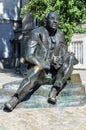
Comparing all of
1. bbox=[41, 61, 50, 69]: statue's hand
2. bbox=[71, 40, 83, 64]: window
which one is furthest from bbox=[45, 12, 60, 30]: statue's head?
bbox=[71, 40, 83, 64]: window

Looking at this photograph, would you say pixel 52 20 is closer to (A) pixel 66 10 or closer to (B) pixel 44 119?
(B) pixel 44 119

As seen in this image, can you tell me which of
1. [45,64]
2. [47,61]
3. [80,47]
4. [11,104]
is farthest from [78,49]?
[11,104]

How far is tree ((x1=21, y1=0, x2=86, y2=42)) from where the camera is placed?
16.3 m

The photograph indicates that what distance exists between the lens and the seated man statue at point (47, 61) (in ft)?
21.2

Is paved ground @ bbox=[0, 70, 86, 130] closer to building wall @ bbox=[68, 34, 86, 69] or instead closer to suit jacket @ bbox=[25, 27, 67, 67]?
suit jacket @ bbox=[25, 27, 67, 67]

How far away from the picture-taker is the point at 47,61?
6793 millimetres

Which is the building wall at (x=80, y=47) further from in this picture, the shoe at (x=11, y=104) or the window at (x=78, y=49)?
the shoe at (x=11, y=104)

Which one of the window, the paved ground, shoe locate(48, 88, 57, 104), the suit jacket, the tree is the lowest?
the window

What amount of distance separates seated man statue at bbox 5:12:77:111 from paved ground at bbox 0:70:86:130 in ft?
0.58

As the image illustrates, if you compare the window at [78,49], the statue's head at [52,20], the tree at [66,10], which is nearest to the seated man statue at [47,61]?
the statue's head at [52,20]

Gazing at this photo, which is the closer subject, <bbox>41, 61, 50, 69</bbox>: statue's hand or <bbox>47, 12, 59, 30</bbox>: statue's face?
<bbox>41, 61, 50, 69</bbox>: statue's hand

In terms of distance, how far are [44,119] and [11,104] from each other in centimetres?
57

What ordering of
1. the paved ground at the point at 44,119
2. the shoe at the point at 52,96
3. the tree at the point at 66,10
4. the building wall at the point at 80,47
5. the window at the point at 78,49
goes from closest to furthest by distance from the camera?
the paved ground at the point at 44,119 < the shoe at the point at 52,96 < the tree at the point at 66,10 < the building wall at the point at 80,47 < the window at the point at 78,49

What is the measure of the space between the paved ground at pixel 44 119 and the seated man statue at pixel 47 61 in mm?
177
